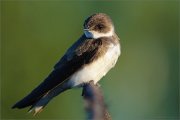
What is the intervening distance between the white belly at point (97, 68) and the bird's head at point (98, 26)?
234mm

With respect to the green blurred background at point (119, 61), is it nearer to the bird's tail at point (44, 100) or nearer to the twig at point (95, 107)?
the bird's tail at point (44, 100)

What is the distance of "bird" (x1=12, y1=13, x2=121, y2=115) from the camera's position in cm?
838

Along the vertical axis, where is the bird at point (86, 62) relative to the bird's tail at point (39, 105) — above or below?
above

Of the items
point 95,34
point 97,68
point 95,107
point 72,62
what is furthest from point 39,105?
point 95,107

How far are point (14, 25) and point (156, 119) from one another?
4.14 m

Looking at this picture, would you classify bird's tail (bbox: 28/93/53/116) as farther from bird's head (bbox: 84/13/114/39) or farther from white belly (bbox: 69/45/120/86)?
bird's head (bbox: 84/13/114/39)

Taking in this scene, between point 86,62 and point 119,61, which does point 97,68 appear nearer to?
point 86,62

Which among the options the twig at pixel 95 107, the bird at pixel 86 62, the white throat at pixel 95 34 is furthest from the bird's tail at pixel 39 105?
the twig at pixel 95 107

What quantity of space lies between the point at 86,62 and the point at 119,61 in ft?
30.9

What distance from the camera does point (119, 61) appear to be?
17875 mm

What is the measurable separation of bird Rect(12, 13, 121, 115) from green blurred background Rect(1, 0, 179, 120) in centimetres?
418

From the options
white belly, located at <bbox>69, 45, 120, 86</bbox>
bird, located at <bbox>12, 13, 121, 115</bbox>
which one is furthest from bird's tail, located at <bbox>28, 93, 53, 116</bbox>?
white belly, located at <bbox>69, 45, 120, 86</bbox>

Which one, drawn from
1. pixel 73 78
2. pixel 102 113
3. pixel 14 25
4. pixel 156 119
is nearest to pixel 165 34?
pixel 14 25

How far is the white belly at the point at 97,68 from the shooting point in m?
8.38
